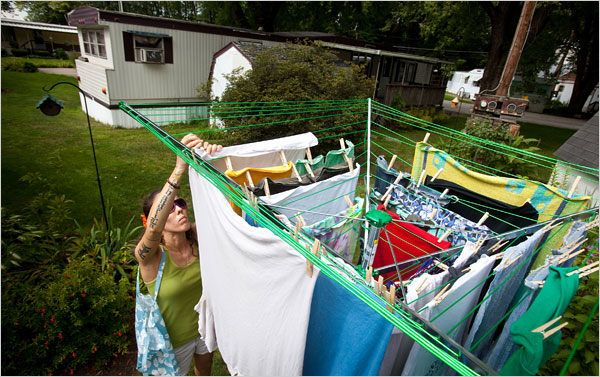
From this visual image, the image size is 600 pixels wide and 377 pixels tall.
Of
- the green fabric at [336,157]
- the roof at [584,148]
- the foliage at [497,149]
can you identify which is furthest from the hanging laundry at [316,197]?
the roof at [584,148]

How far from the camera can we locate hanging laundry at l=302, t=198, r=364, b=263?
2.74 m

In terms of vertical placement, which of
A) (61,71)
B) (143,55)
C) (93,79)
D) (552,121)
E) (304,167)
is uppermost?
(143,55)

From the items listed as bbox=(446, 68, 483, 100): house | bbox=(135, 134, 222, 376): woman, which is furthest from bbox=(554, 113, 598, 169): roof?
bbox=(446, 68, 483, 100): house

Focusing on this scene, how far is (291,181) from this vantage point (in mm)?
3113

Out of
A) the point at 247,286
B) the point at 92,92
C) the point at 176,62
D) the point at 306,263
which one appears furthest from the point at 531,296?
the point at 92,92

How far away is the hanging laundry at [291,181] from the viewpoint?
2.88 metres

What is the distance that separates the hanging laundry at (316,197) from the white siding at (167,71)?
10.1 metres

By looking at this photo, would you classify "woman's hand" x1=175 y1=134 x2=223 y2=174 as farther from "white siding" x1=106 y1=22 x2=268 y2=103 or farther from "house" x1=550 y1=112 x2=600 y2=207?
"white siding" x1=106 y1=22 x2=268 y2=103

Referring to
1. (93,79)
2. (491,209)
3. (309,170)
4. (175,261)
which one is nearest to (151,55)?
(93,79)

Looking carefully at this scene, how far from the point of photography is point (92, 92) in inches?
456

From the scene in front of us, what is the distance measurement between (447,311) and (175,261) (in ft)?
6.29

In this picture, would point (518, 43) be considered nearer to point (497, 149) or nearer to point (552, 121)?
point (497, 149)

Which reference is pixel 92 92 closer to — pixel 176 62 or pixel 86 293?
pixel 176 62

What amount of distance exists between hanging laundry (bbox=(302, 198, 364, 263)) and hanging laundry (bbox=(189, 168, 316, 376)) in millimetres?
886
